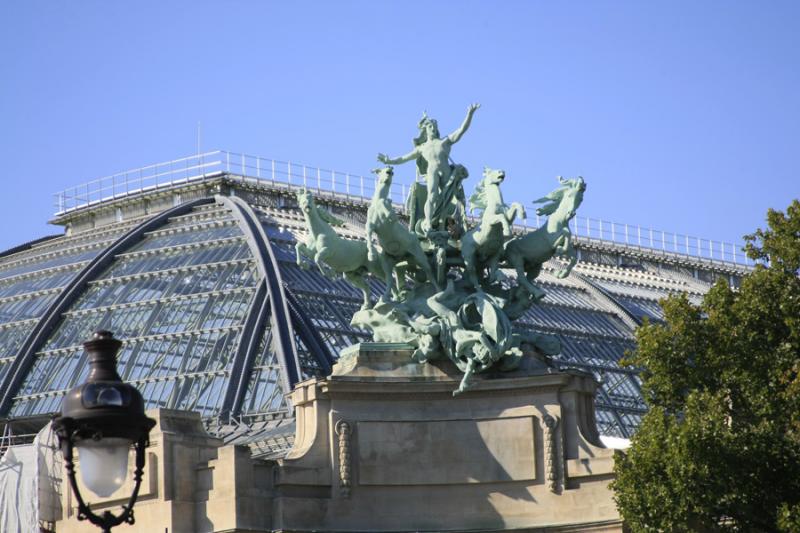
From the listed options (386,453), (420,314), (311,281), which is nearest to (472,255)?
(420,314)

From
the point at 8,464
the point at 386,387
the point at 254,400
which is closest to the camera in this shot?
the point at 386,387

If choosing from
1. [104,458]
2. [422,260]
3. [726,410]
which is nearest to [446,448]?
[422,260]

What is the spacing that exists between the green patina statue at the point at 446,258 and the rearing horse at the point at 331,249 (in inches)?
1.1

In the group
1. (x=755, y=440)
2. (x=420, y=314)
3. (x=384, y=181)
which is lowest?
(x=755, y=440)

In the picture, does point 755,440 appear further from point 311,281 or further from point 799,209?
point 311,281

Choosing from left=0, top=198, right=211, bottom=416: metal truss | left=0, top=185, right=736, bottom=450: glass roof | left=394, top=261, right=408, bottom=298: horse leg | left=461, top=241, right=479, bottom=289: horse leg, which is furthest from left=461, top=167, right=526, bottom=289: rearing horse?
left=0, top=198, right=211, bottom=416: metal truss

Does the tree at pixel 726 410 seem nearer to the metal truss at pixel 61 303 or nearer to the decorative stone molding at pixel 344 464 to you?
the decorative stone molding at pixel 344 464

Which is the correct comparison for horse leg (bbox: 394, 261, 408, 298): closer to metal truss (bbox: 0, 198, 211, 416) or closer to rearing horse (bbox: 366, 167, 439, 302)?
rearing horse (bbox: 366, 167, 439, 302)

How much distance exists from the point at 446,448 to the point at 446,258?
17.3ft

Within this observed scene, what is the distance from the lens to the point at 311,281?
7944 centimetres

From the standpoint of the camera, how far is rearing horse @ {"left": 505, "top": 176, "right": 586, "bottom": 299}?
52.3m

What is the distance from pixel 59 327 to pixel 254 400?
13.2 metres

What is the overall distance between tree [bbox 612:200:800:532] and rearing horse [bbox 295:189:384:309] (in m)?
7.67

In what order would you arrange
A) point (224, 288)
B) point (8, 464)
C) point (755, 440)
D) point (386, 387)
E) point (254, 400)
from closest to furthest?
point (755, 440) → point (386, 387) → point (8, 464) → point (254, 400) → point (224, 288)
